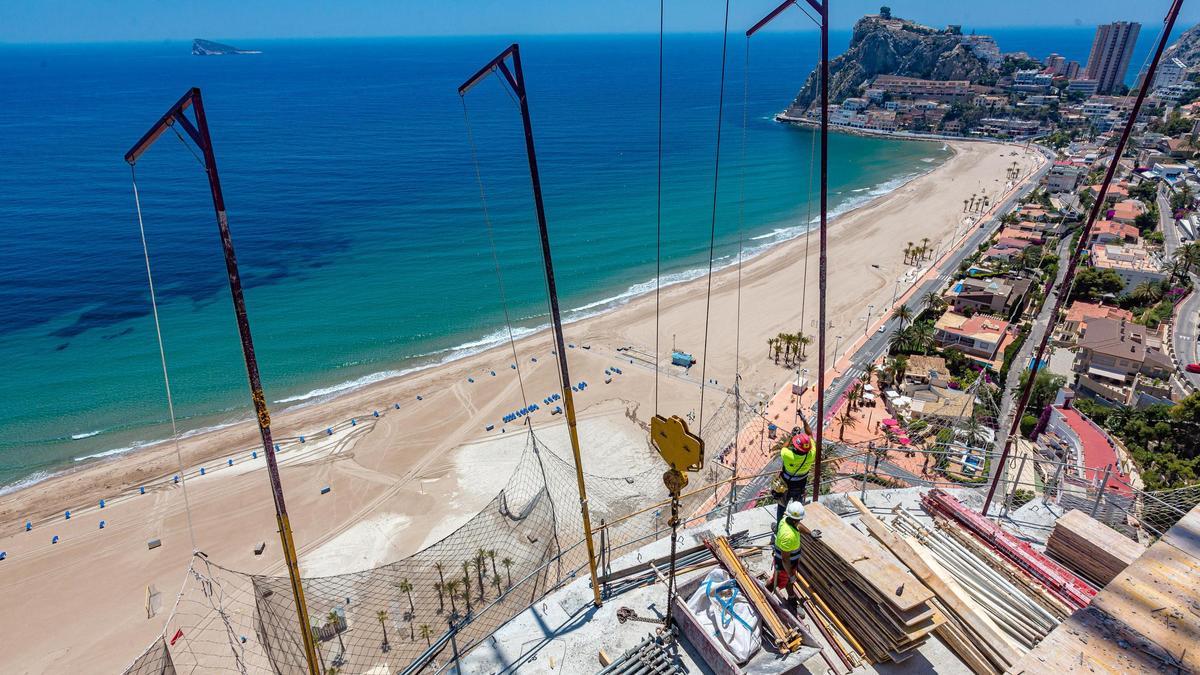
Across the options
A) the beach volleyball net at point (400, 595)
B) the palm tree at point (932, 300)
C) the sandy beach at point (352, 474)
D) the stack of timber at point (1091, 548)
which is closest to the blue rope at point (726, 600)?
the beach volleyball net at point (400, 595)

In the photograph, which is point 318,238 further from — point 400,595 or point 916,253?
point 916,253

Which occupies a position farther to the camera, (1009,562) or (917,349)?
(917,349)

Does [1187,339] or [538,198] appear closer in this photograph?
[538,198]

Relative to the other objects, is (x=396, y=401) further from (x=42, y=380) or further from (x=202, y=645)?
(x=42, y=380)

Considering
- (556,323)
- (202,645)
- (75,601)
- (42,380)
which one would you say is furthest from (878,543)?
→ (42,380)

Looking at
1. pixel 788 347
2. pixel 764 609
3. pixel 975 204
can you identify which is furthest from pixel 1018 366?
pixel 975 204

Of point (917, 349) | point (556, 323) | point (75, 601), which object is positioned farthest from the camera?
point (917, 349)
